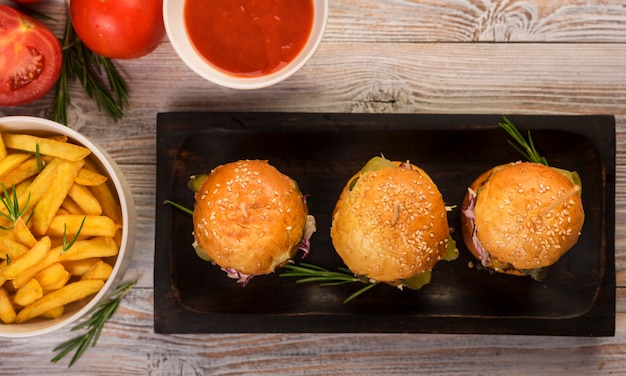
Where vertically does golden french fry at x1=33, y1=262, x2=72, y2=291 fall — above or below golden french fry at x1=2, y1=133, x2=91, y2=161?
below

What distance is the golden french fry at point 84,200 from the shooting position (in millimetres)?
1747

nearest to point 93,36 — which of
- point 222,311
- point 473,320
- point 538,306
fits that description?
point 222,311

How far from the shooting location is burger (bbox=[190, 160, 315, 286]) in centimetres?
173

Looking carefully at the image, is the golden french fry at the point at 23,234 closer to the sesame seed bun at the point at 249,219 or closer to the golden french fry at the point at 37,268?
the golden french fry at the point at 37,268

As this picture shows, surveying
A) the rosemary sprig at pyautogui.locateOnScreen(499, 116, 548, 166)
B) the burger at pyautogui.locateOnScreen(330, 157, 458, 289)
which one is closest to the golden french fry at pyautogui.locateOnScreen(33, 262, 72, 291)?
the burger at pyautogui.locateOnScreen(330, 157, 458, 289)

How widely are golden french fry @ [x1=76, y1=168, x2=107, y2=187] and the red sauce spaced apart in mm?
444

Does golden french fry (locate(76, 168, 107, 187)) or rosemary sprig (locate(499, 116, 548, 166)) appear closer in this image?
golden french fry (locate(76, 168, 107, 187))

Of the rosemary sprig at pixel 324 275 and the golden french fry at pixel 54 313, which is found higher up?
the rosemary sprig at pixel 324 275

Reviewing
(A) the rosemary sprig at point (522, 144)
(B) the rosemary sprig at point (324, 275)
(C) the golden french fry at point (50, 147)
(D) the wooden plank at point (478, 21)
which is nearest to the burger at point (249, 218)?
(B) the rosemary sprig at point (324, 275)

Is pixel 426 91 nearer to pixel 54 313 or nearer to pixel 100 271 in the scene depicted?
pixel 100 271

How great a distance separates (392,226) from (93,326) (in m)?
1.01

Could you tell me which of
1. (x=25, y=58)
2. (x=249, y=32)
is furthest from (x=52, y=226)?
(x=249, y=32)

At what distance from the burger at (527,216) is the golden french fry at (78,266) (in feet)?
3.63

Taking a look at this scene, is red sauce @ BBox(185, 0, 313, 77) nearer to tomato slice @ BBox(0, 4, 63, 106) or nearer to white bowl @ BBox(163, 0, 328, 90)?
white bowl @ BBox(163, 0, 328, 90)
